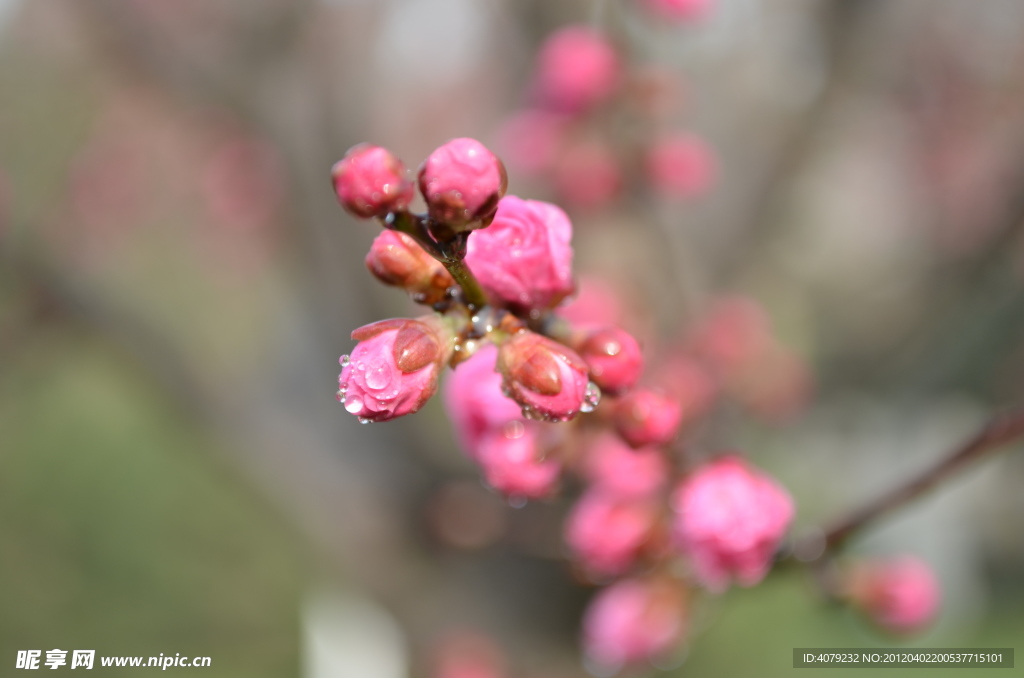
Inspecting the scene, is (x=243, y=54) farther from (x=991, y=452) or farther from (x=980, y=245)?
(x=980, y=245)

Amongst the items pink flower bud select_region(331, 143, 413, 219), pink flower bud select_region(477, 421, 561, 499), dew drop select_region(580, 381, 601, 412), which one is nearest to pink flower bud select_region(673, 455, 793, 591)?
pink flower bud select_region(477, 421, 561, 499)

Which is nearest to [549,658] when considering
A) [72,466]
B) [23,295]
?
[23,295]

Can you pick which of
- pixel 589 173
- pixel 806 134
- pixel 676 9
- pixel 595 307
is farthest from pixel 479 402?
pixel 806 134

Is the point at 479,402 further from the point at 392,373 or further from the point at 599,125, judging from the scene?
the point at 599,125

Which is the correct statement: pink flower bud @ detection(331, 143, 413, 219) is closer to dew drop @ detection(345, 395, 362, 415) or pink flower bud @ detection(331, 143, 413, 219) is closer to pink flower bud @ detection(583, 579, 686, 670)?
dew drop @ detection(345, 395, 362, 415)

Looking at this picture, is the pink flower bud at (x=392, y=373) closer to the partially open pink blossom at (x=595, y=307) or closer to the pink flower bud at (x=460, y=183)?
the pink flower bud at (x=460, y=183)
